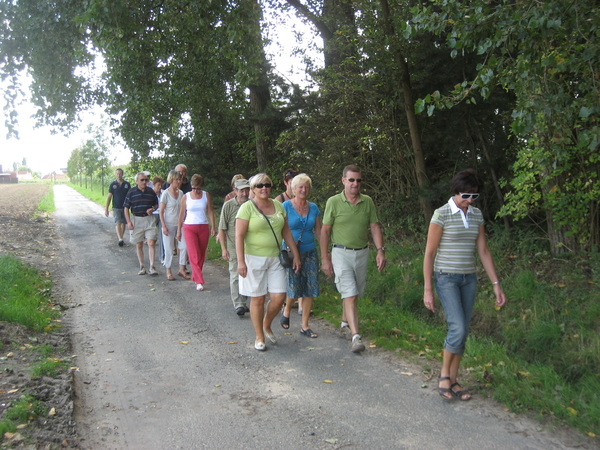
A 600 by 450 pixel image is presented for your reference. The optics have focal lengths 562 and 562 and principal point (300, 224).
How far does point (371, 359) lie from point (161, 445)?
258cm

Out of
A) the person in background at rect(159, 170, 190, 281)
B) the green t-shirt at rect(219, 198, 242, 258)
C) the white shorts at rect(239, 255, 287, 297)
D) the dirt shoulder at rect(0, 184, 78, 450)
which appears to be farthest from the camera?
the person in background at rect(159, 170, 190, 281)

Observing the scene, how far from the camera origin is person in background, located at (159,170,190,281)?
10.4 m

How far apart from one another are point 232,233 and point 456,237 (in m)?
4.11

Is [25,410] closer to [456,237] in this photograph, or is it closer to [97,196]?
[456,237]

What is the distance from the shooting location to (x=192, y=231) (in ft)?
31.0

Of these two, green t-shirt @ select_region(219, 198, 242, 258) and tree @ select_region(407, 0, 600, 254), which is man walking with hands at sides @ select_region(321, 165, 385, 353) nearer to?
tree @ select_region(407, 0, 600, 254)

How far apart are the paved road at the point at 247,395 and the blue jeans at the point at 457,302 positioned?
0.52 metres

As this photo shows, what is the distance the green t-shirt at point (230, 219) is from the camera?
26.4 ft

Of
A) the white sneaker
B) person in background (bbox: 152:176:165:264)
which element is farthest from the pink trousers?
the white sneaker

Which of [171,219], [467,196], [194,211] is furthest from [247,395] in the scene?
[171,219]

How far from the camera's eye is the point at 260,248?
20.5 feet

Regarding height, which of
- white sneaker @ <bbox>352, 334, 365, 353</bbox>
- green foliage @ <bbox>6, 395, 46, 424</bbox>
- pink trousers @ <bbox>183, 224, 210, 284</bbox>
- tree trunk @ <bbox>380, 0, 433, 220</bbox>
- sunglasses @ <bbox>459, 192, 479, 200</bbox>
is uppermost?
tree trunk @ <bbox>380, 0, 433, 220</bbox>

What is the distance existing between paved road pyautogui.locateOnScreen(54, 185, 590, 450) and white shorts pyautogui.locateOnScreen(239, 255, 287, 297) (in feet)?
2.27

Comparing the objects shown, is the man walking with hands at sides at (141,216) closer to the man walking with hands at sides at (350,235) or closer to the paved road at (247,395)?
the paved road at (247,395)
